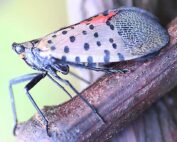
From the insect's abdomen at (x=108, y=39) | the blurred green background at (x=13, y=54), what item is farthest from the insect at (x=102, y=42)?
the blurred green background at (x=13, y=54)

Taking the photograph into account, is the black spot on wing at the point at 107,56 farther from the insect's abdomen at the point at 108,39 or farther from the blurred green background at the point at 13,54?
the blurred green background at the point at 13,54

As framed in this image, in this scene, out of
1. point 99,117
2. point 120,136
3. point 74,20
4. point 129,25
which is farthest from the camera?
point 74,20

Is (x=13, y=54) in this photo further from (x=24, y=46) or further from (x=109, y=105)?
(x=109, y=105)

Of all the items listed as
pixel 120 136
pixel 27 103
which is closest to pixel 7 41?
pixel 27 103

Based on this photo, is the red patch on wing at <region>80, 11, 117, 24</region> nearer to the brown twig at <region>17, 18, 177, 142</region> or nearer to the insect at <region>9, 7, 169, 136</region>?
the insect at <region>9, 7, 169, 136</region>

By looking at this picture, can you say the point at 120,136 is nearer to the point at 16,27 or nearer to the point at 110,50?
the point at 110,50
